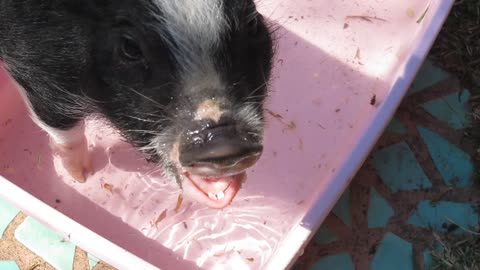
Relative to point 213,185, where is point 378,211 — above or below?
below

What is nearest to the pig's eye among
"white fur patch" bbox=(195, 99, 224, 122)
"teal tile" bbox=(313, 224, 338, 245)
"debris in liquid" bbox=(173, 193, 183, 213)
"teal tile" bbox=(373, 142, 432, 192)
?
"white fur patch" bbox=(195, 99, 224, 122)

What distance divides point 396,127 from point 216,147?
110 centimetres

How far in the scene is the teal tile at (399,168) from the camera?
6.43ft

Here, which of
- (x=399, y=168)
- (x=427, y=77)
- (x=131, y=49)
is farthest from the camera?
(x=427, y=77)

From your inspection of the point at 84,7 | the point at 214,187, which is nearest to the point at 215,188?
the point at 214,187

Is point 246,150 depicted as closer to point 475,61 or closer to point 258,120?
point 258,120

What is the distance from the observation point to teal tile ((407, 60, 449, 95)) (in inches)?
81.7

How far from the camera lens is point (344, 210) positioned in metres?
1.91

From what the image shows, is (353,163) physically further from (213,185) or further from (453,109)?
(453,109)

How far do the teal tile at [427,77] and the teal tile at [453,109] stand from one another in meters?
0.06

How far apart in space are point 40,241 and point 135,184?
1.07 ft

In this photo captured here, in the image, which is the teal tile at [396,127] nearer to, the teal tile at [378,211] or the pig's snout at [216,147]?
the teal tile at [378,211]

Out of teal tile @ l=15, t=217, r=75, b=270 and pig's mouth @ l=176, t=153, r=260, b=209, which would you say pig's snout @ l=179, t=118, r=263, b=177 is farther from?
Result: teal tile @ l=15, t=217, r=75, b=270

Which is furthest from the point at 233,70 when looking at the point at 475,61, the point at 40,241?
the point at 475,61
